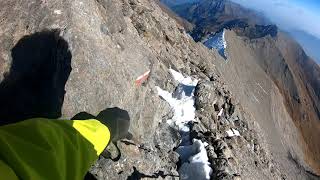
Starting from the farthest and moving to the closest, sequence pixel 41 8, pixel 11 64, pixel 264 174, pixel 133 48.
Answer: pixel 264 174, pixel 133 48, pixel 41 8, pixel 11 64

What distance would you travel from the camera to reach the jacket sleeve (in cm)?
191

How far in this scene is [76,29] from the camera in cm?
707

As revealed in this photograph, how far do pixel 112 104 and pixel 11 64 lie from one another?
1.88 m

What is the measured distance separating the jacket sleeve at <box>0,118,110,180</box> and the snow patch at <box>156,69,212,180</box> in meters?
6.14

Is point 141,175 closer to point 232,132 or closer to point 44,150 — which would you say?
point 44,150

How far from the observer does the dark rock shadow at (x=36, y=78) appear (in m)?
6.20

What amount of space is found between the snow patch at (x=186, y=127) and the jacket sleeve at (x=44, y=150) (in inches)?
242

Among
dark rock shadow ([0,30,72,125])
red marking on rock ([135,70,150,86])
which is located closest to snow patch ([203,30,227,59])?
red marking on rock ([135,70,150,86])

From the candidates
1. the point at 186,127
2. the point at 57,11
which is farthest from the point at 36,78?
the point at 186,127

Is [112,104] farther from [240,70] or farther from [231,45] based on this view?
[231,45]

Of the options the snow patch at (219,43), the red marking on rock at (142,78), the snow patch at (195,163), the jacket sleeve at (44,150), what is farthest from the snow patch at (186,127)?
the snow patch at (219,43)

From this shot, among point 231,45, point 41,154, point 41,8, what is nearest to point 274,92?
point 231,45

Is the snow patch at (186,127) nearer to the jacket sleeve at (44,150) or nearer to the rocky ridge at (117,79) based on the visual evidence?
the rocky ridge at (117,79)

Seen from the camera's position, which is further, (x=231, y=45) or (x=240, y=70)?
(x=231, y=45)
